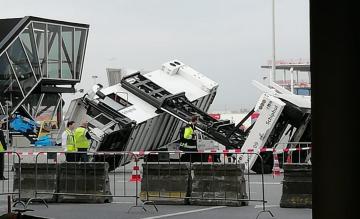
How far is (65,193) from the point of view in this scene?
12.9 m

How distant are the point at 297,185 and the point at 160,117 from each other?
34.7ft

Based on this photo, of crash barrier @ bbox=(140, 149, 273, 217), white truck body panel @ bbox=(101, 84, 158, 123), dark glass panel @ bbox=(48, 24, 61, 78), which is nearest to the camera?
crash barrier @ bbox=(140, 149, 273, 217)

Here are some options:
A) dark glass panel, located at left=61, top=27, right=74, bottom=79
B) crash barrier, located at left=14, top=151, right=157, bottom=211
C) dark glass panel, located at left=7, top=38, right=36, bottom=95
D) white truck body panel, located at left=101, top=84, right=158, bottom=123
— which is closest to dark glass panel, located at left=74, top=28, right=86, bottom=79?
dark glass panel, located at left=61, top=27, right=74, bottom=79

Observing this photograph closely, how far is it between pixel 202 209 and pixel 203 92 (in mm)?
12845

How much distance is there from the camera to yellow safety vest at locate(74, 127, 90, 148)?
18.2 meters

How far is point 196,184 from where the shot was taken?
40.3 feet

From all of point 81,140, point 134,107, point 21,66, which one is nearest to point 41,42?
point 21,66

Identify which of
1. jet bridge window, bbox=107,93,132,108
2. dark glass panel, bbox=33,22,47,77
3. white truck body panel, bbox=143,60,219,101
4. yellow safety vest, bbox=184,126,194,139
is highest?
dark glass panel, bbox=33,22,47,77

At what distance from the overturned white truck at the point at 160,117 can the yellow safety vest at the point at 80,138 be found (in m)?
1.25

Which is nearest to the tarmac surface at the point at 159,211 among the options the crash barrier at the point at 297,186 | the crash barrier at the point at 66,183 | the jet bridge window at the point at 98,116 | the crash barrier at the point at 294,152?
the crash barrier at the point at 297,186

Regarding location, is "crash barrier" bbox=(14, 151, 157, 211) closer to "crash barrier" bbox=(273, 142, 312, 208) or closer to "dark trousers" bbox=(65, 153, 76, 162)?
"crash barrier" bbox=(273, 142, 312, 208)

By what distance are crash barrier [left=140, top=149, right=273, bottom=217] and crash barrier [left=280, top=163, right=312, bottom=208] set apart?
1.80 feet

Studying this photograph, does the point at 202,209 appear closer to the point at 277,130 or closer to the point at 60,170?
the point at 60,170
